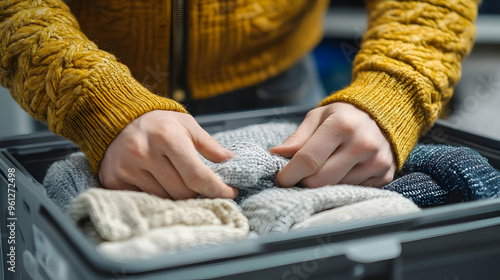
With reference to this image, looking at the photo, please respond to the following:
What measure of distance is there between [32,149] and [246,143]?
0.81 feet

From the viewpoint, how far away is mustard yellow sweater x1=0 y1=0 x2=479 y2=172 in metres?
0.43

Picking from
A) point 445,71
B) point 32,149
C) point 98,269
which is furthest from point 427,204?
point 32,149

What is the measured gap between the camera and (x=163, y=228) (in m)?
0.36

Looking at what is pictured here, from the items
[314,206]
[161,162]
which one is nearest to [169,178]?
[161,162]

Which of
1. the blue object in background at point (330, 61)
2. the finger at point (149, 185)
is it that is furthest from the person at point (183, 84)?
the blue object in background at point (330, 61)

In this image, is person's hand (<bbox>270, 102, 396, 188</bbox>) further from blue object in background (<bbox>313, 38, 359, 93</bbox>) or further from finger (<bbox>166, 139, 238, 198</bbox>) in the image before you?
blue object in background (<bbox>313, 38, 359, 93</bbox>)

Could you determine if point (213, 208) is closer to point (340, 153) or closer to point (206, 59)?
point (340, 153)

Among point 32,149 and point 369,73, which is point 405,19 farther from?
point 32,149

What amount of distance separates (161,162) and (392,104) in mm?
229

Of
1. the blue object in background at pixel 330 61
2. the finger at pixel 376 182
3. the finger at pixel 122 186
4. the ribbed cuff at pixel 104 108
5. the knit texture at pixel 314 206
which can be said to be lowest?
the blue object in background at pixel 330 61

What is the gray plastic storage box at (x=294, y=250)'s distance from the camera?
304 millimetres

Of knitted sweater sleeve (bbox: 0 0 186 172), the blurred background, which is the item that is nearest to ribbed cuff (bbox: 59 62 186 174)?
knitted sweater sleeve (bbox: 0 0 186 172)

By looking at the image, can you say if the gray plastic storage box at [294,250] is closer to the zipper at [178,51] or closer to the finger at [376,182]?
the finger at [376,182]

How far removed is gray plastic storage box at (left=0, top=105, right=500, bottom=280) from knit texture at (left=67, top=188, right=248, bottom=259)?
28 mm
